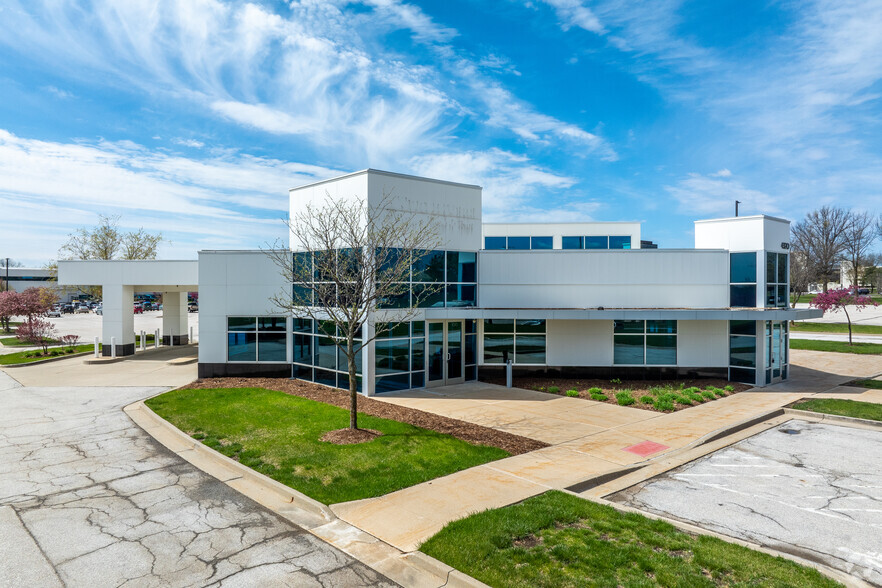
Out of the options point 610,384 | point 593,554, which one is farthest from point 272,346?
point 593,554

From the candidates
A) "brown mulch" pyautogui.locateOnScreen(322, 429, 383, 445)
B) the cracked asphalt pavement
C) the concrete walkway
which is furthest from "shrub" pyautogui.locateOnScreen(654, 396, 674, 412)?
the cracked asphalt pavement

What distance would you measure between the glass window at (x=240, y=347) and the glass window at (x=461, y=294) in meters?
8.47

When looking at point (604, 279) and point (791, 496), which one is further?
point (604, 279)

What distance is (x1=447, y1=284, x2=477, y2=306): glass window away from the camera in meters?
19.9

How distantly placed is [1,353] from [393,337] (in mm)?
28518

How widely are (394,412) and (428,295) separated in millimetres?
5183

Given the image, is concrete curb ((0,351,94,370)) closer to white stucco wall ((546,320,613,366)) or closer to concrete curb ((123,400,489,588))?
concrete curb ((123,400,489,588))

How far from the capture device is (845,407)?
1606cm

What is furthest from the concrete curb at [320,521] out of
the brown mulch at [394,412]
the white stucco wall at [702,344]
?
the white stucco wall at [702,344]

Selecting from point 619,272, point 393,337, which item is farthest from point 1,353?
point 619,272

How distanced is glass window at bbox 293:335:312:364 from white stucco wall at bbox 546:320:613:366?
9.51 metres

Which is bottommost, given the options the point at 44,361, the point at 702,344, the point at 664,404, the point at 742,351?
the point at 44,361

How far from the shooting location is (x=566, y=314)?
1888 cm

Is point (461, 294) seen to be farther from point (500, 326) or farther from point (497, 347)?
point (497, 347)
